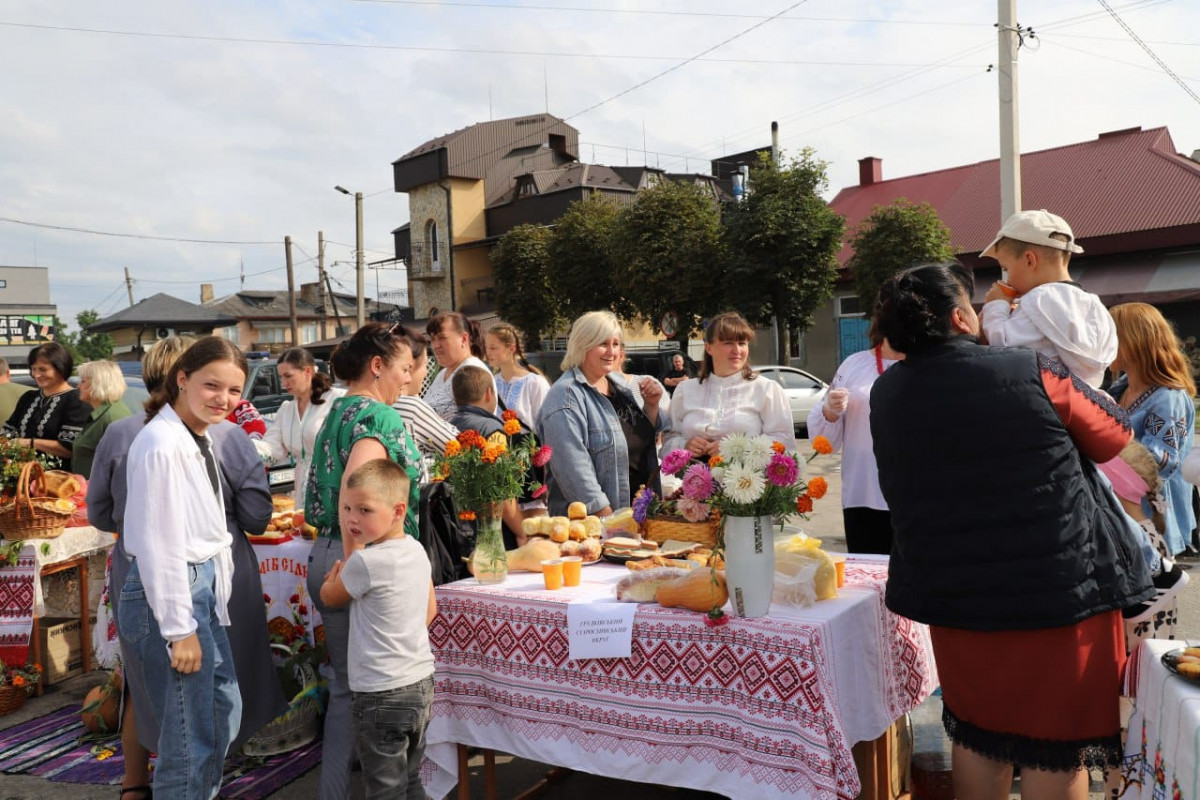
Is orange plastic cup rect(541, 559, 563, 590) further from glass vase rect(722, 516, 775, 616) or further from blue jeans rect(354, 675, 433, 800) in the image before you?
glass vase rect(722, 516, 775, 616)

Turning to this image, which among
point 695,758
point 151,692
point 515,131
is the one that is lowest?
point 695,758

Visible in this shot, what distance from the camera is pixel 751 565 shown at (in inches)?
101

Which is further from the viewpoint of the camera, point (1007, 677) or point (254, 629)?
point (254, 629)

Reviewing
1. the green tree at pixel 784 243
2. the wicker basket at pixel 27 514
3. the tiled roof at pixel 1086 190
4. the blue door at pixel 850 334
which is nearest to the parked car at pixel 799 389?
the green tree at pixel 784 243

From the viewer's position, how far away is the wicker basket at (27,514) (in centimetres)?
478

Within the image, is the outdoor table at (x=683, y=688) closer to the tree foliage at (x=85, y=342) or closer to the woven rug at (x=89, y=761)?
the woven rug at (x=89, y=761)

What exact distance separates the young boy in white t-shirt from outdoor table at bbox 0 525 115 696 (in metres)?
2.82

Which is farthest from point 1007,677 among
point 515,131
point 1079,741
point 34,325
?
point 34,325

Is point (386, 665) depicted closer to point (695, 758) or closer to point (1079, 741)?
point (695, 758)

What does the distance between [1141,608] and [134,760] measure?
3632 mm

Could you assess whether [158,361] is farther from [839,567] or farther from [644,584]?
[839,567]

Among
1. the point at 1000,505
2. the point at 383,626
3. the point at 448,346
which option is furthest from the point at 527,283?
the point at 1000,505

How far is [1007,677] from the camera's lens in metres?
2.18

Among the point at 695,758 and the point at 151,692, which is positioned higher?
the point at 151,692
